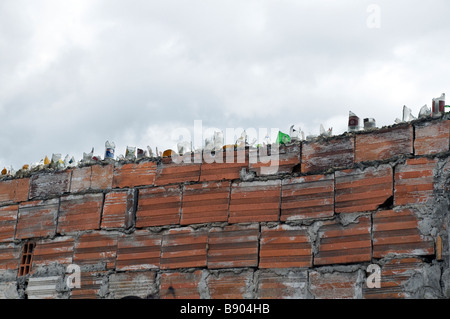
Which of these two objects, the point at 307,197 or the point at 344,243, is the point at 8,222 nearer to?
the point at 307,197

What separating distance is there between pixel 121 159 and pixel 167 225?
2.31 feet

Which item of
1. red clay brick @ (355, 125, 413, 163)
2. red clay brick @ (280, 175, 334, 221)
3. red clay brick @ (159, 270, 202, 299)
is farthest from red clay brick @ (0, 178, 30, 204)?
red clay brick @ (355, 125, 413, 163)

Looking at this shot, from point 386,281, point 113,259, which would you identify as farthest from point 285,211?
point 113,259

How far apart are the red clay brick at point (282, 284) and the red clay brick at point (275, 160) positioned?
69cm

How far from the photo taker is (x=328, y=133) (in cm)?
465

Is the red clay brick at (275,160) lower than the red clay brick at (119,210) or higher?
higher

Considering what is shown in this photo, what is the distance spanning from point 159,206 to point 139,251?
1.14ft

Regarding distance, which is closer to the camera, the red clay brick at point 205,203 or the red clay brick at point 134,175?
the red clay brick at point 205,203

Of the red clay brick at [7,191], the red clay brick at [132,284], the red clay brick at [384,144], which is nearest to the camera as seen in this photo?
the red clay brick at [384,144]

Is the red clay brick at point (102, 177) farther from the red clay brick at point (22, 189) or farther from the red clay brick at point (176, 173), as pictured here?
the red clay brick at point (22, 189)

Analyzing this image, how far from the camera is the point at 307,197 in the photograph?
4.52 meters

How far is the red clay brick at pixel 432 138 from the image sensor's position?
13.7ft

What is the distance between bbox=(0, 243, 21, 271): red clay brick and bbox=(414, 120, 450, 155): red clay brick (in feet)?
10.1

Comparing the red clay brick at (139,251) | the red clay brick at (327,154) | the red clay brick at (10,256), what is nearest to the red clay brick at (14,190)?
the red clay brick at (10,256)
